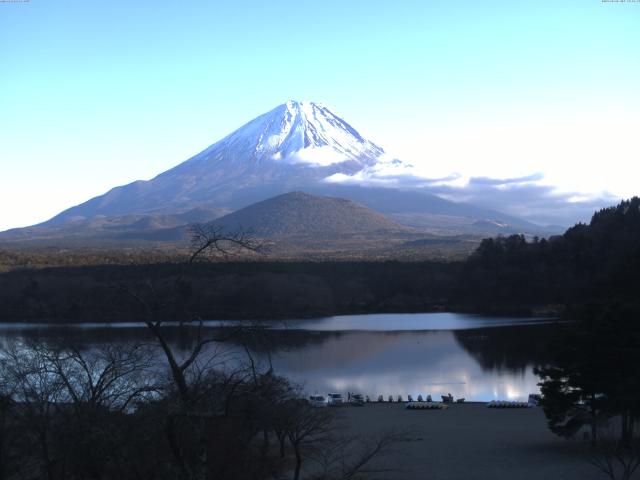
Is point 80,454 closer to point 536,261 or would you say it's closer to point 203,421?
point 203,421

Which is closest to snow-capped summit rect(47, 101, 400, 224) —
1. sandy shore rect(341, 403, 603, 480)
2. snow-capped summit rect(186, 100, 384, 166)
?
snow-capped summit rect(186, 100, 384, 166)

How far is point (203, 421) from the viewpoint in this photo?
5035 millimetres

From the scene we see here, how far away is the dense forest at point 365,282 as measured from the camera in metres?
34.2

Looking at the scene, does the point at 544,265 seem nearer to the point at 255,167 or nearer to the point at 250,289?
the point at 250,289

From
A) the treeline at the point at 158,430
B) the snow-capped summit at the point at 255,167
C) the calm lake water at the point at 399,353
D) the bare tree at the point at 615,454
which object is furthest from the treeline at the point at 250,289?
the snow-capped summit at the point at 255,167

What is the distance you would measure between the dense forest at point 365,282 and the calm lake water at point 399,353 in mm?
4425

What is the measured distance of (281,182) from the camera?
360ft

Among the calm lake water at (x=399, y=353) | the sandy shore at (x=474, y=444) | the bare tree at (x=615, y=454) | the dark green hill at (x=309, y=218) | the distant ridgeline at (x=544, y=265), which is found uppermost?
the dark green hill at (x=309, y=218)

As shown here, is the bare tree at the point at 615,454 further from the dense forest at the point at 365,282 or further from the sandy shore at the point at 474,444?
the dense forest at the point at 365,282

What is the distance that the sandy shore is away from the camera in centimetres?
966

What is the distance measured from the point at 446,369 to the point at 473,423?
23.6ft

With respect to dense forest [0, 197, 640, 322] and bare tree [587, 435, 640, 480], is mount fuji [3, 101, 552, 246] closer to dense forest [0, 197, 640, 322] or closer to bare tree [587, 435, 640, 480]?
dense forest [0, 197, 640, 322]

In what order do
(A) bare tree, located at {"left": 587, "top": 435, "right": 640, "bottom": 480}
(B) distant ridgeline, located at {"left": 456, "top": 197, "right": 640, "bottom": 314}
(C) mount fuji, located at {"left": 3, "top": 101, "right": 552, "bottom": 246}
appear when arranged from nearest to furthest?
1. (A) bare tree, located at {"left": 587, "top": 435, "right": 640, "bottom": 480}
2. (B) distant ridgeline, located at {"left": 456, "top": 197, "right": 640, "bottom": 314}
3. (C) mount fuji, located at {"left": 3, "top": 101, "right": 552, "bottom": 246}

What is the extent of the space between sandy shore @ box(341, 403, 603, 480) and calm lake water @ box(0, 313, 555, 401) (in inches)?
77.0
